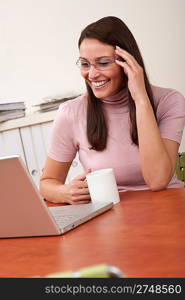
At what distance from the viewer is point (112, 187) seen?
140 centimetres

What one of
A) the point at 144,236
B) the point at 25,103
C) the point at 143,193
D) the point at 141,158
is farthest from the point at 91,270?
the point at 25,103

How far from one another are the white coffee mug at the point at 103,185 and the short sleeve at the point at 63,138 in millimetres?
504

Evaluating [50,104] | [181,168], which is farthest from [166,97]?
[50,104]

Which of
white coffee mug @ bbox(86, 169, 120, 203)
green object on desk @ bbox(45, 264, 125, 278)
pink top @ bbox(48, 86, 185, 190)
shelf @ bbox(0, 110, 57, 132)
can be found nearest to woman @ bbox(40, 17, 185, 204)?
pink top @ bbox(48, 86, 185, 190)

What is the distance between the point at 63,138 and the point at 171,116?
1.39 ft

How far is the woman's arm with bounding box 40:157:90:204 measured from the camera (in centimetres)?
152

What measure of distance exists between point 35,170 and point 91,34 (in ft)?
3.90

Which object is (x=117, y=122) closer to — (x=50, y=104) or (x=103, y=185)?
(x=103, y=185)

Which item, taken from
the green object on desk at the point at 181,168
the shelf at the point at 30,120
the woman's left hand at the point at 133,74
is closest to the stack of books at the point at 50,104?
the shelf at the point at 30,120

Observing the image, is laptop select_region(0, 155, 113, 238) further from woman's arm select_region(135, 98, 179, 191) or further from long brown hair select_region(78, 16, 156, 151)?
long brown hair select_region(78, 16, 156, 151)

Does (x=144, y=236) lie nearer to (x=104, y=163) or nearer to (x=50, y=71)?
(x=104, y=163)

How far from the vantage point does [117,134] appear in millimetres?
1802

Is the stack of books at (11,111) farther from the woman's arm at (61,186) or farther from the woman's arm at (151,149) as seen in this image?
the woman's arm at (151,149)

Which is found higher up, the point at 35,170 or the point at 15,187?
the point at 15,187
